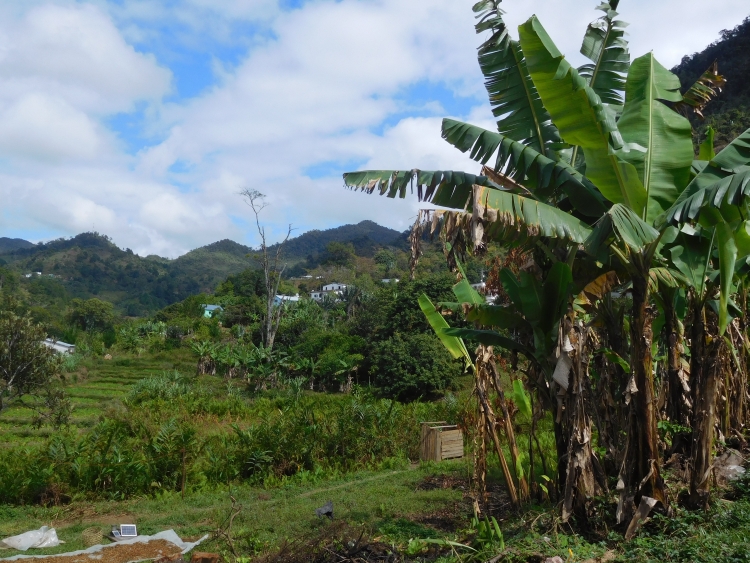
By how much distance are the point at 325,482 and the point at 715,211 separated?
739cm

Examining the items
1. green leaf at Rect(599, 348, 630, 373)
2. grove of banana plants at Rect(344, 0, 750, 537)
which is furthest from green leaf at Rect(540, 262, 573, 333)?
green leaf at Rect(599, 348, 630, 373)

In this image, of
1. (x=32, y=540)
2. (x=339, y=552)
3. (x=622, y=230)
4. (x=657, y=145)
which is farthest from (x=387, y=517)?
(x=657, y=145)

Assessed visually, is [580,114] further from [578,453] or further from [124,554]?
[124,554]

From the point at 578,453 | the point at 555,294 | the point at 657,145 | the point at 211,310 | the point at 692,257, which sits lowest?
the point at 578,453

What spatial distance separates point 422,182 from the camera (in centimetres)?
532

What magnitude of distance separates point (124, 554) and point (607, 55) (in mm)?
6812

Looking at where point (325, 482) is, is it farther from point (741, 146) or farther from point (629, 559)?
point (741, 146)

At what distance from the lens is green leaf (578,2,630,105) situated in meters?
5.66

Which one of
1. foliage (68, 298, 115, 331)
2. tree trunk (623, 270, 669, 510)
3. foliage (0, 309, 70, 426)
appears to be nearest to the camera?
tree trunk (623, 270, 669, 510)

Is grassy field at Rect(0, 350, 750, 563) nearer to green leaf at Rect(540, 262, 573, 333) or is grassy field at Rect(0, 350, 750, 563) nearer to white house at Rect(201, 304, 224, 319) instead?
green leaf at Rect(540, 262, 573, 333)

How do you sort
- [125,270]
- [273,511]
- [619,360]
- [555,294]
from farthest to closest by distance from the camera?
[125,270] < [273,511] < [555,294] < [619,360]

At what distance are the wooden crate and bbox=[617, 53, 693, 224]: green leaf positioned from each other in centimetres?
683

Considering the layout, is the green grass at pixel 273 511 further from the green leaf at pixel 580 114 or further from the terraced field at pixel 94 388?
the terraced field at pixel 94 388

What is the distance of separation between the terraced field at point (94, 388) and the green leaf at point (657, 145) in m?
14.5
